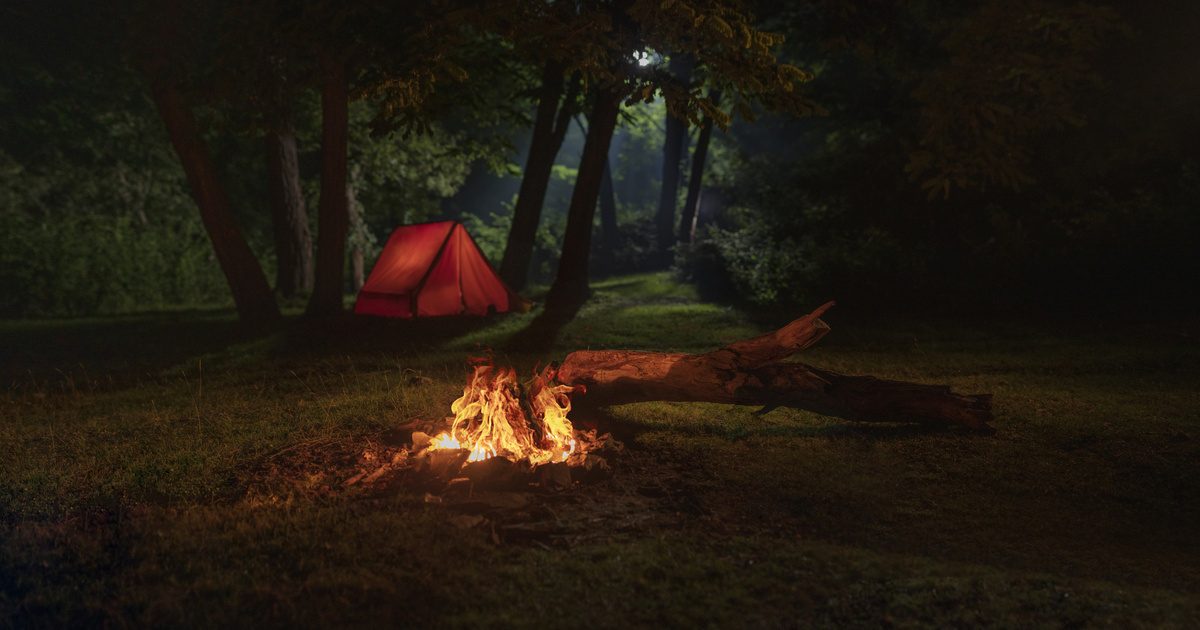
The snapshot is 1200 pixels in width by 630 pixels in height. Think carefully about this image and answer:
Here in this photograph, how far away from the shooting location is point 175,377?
464 inches

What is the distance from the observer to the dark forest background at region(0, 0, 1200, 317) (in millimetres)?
12852

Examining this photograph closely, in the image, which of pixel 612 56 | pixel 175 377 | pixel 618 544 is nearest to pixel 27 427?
pixel 175 377

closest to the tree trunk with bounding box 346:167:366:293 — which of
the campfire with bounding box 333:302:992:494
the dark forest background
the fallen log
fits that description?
the dark forest background

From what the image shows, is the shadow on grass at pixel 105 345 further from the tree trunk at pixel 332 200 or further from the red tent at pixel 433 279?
the red tent at pixel 433 279

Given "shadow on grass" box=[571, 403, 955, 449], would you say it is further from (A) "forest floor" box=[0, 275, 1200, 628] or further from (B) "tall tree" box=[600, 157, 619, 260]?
(B) "tall tree" box=[600, 157, 619, 260]

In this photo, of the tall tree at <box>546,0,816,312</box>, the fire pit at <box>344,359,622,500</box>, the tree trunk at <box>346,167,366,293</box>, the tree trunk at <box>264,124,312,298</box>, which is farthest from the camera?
the tree trunk at <box>346,167,366,293</box>

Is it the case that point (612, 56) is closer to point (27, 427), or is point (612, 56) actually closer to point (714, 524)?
point (714, 524)

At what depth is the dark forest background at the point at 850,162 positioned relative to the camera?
1285 cm

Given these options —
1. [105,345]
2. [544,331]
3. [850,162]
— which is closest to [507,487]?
[544,331]

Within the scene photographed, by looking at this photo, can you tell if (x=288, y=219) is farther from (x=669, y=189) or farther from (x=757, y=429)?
(x=757, y=429)

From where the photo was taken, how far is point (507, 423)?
21.7ft

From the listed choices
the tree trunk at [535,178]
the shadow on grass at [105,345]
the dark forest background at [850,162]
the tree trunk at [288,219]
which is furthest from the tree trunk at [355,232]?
the tree trunk at [535,178]

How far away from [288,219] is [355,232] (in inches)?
215

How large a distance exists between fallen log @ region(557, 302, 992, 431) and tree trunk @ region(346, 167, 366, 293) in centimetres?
2069
